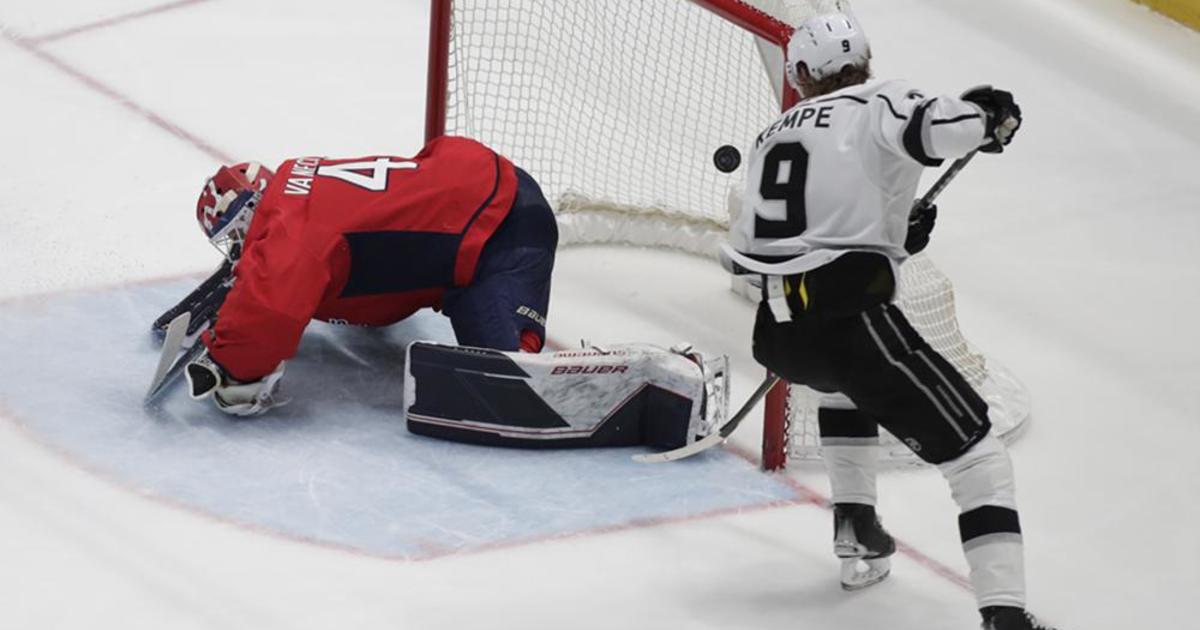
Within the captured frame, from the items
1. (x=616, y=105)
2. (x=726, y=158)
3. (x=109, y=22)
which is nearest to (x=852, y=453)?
(x=726, y=158)

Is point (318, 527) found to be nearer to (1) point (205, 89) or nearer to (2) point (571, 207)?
(2) point (571, 207)

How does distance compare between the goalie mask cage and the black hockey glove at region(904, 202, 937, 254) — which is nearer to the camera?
the black hockey glove at region(904, 202, 937, 254)

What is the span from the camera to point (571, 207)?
15.6 feet

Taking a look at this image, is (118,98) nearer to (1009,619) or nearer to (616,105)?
(616,105)

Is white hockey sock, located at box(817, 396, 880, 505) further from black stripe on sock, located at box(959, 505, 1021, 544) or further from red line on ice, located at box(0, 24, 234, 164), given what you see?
red line on ice, located at box(0, 24, 234, 164)

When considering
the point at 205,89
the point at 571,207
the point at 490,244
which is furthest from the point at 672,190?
the point at 205,89

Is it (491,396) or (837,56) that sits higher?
(837,56)

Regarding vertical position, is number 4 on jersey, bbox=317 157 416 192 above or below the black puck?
below

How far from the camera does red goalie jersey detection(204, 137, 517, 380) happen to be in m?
3.72

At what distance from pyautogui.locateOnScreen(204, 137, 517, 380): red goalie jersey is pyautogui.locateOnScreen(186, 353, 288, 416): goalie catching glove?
20mm

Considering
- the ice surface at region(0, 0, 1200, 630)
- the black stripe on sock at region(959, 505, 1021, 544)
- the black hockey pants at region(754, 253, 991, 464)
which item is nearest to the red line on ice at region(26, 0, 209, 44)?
the ice surface at region(0, 0, 1200, 630)

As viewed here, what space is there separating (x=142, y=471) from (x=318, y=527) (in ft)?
1.13

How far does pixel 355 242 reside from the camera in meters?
3.84

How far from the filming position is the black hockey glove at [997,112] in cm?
311
